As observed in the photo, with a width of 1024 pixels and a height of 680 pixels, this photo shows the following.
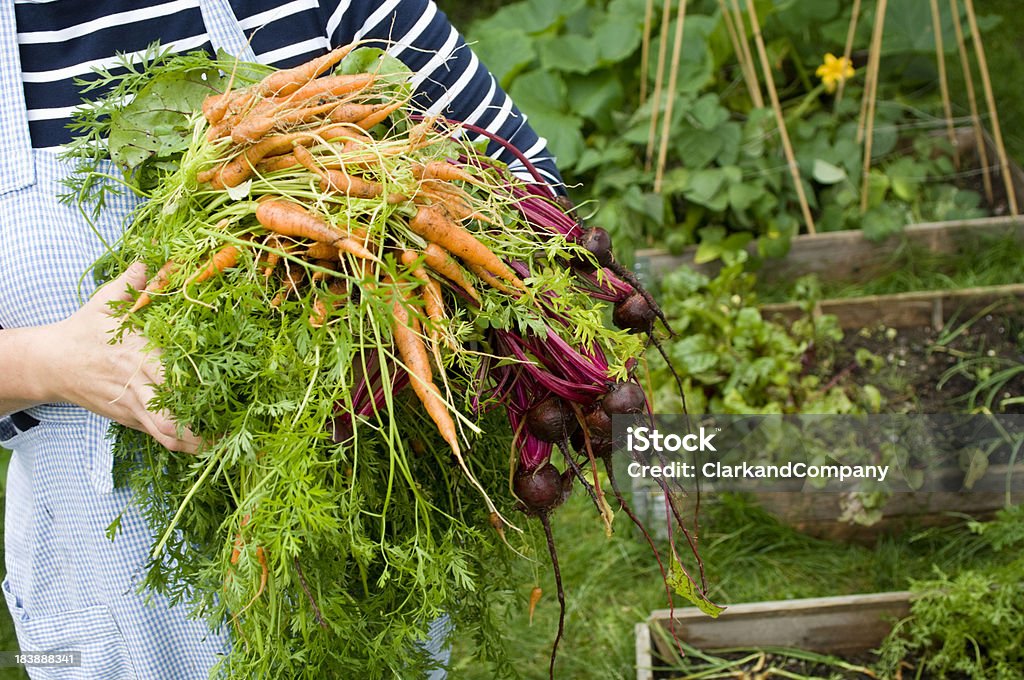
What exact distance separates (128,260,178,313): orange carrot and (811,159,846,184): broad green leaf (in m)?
2.79

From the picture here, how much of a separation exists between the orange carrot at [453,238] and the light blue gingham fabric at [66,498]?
1.01ft

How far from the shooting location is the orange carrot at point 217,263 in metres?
1.00

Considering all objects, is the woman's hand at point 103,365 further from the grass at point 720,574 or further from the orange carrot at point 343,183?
the grass at point 720,574

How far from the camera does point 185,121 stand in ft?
3.75

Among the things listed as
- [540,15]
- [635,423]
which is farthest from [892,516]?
[540,15]

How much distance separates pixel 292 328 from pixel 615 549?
6.22 ft

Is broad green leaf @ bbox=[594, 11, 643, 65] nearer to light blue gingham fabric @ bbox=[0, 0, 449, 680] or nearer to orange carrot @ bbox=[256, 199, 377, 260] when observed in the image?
light blue gingham fabric @ bbox=[0, 0, 449, 680]

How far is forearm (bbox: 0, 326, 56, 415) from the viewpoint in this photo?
1.11 metres

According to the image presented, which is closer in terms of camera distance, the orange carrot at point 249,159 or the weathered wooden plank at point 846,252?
the orange carrot at point 249,159

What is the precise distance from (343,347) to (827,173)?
110 inches

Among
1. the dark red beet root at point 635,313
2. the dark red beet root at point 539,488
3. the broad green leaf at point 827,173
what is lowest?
the broad green leaf at point 827,173

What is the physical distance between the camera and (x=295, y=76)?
1.14m

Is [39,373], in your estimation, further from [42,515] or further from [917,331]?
[917,331]

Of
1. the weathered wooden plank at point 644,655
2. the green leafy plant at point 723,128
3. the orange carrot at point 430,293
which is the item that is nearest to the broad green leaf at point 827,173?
the green leafy plant at point 723,128
